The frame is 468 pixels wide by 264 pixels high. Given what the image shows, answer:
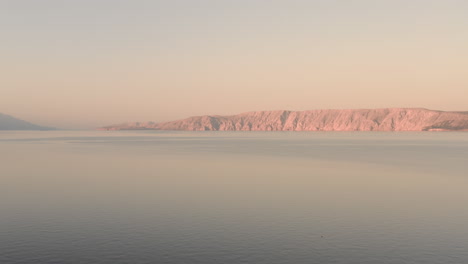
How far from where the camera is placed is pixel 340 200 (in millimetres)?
26938

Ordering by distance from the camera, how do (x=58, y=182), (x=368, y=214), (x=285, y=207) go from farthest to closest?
1. (x=58, y=182)
2. (x=285, y=207)
3. (x=368, y=214)

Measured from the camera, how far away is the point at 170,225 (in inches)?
773

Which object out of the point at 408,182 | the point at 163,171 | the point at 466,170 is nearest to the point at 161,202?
the point at 163,171

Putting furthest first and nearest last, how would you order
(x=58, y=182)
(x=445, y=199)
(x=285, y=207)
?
(x=58, y=182) → (x=445, y=199) → (x=285, y=207)

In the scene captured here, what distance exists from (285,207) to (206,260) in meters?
10.8

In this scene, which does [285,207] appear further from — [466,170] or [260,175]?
[466,170]

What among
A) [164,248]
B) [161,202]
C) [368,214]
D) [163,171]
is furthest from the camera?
[163,171]

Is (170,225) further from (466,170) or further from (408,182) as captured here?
(466,170)

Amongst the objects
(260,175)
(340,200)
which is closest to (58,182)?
(260,175)

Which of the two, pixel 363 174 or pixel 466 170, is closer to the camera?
pixel 363 174

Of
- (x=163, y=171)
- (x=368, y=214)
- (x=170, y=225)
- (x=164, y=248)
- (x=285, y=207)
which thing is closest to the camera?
(x=164, y=248)

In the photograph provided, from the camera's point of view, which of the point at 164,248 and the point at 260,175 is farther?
the point at 260,175

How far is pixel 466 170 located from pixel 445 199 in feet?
77.6

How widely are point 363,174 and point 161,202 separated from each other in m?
25.5
